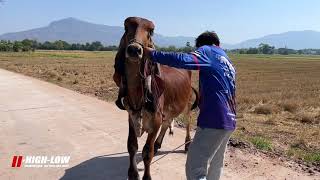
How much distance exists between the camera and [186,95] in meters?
7.53

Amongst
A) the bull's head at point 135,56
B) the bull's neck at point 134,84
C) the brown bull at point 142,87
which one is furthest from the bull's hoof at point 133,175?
the bull's neck at point 134,84

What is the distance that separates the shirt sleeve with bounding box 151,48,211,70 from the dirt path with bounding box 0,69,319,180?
302 cm

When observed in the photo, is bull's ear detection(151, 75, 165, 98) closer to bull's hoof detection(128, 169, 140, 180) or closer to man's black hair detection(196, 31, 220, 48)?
bull's hoof detection(128, 169, 140, 180)

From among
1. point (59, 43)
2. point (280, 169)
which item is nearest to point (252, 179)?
point (280, 169)

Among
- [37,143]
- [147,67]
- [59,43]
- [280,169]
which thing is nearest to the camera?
[147,67]

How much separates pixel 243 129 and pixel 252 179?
4266 millimetres

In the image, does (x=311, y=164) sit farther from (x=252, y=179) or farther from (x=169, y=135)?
(x=169, y=135)

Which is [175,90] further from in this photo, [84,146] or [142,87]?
[84,146]

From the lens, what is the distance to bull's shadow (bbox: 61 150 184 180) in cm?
675

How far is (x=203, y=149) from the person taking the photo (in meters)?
4.37

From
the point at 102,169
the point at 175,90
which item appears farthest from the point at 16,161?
the point at 175,90

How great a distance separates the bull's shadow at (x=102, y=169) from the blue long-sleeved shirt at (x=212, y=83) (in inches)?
110

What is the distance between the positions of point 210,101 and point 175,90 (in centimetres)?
267

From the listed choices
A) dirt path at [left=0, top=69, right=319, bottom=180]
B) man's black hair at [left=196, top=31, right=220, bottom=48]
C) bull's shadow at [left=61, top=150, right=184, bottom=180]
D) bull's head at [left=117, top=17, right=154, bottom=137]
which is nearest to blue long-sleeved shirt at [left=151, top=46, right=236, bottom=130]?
man's black hair at [left=196, top=31, right=220, bottom=48]
